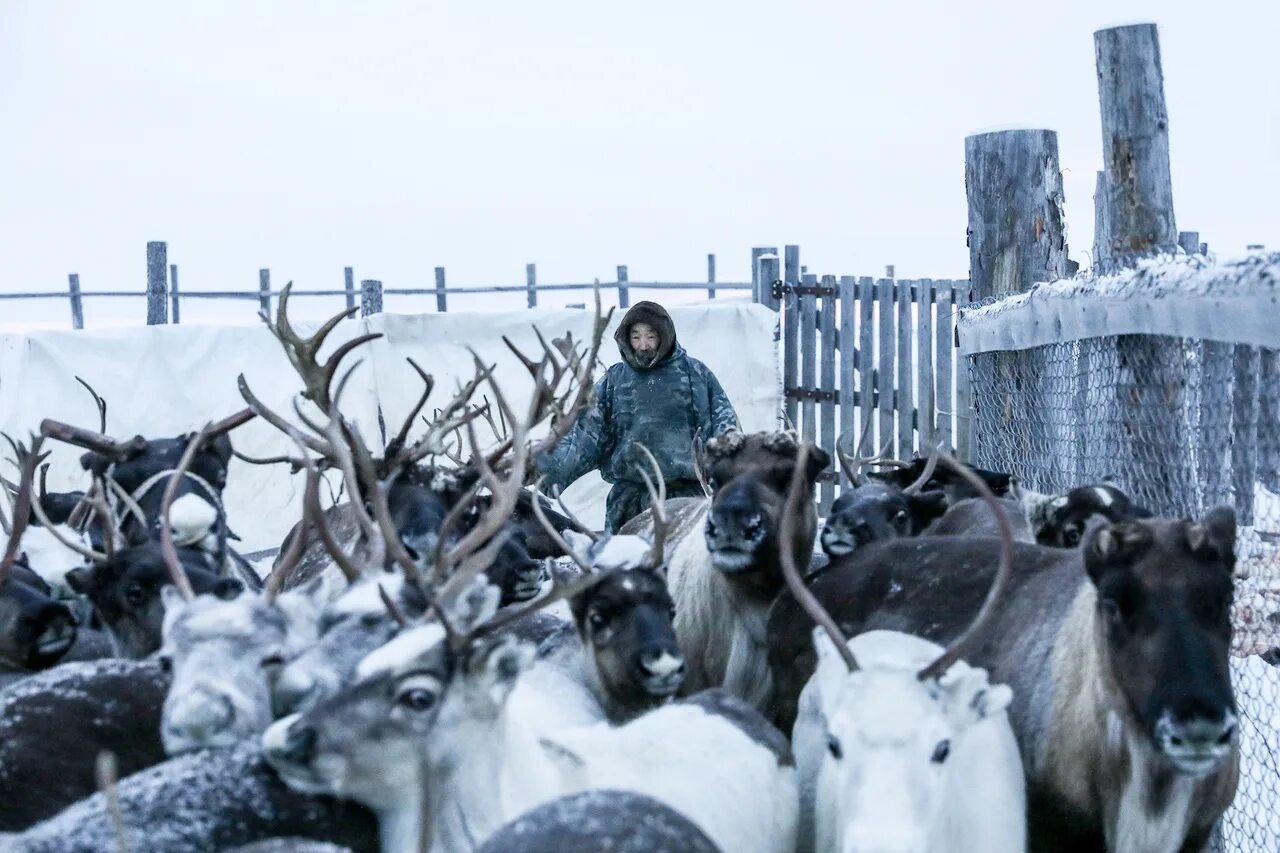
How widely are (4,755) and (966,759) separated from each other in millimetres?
2193

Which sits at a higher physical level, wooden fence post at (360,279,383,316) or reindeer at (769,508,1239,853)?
wooden fence post at (360,279,383,316)

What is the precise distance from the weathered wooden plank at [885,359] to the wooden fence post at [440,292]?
8.26 m

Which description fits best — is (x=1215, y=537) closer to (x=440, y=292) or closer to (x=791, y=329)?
(x=791, y=329)

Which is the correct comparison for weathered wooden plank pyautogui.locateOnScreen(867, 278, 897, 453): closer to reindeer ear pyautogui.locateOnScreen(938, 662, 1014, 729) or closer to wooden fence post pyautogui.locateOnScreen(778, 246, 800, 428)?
wooden fence post pyautogui.locateOnScreen(778, 246, 800, 428)

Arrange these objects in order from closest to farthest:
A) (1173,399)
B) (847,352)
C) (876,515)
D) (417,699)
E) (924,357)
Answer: (417,699) → (1173,399) → (876,515) → (924,357) → (847,352)

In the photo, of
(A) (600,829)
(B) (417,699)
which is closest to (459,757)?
(B) (417,699)

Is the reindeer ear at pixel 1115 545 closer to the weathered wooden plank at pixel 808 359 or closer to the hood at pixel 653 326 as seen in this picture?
the hood at pixel 653 326

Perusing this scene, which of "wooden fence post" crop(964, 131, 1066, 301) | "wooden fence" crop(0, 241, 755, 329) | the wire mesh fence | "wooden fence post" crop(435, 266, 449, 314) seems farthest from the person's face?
"wooden fence post" crop(435, 266, 449, 314)

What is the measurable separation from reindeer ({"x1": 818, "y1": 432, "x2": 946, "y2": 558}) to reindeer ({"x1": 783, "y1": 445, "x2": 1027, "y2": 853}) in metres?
1.28

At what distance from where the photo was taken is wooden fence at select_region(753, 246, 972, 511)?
11.6 meters

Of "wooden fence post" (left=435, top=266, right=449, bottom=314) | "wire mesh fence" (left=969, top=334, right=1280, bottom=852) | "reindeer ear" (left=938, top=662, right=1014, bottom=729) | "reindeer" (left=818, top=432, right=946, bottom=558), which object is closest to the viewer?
"reindeer ear" (left=938, top=662, right=1014, bottom=729)

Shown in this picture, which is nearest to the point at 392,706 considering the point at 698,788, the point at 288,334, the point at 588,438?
the point at 698,788

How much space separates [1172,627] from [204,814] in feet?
6.63

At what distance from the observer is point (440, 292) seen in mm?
20406
